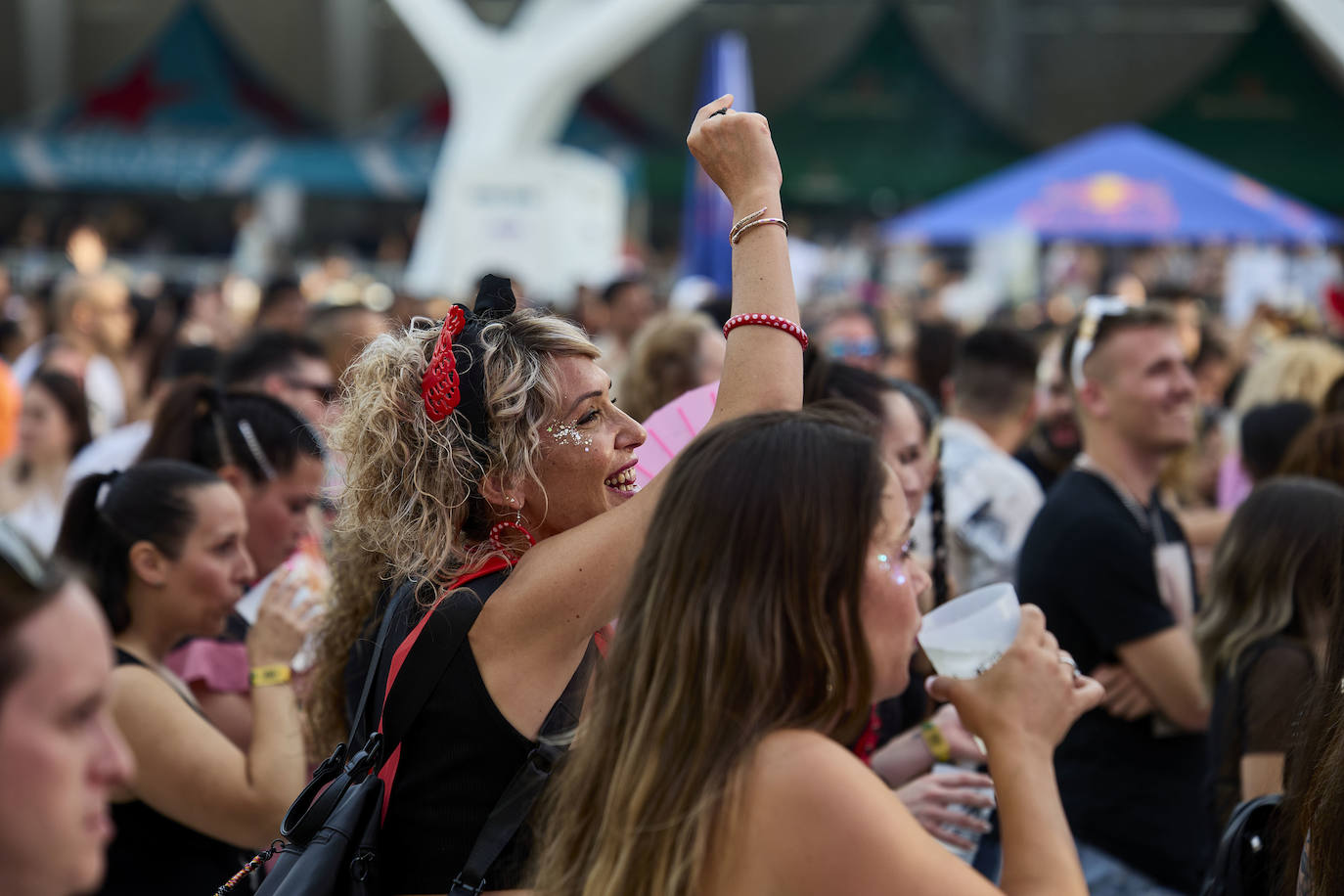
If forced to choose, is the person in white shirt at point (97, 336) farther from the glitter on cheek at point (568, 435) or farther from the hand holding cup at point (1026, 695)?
the hand holding cup at point (1026, 695)

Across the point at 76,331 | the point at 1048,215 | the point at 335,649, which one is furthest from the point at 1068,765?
the point at 1048,215

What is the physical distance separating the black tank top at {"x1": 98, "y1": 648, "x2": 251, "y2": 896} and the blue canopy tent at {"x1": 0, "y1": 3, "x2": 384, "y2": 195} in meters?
24.4

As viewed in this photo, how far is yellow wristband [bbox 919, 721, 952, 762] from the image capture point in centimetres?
259

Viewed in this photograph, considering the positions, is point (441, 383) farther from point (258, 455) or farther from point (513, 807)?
point (258, 455)

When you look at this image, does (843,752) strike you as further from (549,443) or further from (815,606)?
(549,443)

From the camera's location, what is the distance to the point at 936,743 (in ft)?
8.55

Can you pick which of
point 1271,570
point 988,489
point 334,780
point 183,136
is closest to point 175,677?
point 334,780

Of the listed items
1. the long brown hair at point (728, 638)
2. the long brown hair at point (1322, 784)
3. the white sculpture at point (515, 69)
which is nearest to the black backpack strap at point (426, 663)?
the long brown hair at point (728, 638)

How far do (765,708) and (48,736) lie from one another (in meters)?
0.69

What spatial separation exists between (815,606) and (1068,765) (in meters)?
2.12

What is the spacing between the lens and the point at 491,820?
1.78m

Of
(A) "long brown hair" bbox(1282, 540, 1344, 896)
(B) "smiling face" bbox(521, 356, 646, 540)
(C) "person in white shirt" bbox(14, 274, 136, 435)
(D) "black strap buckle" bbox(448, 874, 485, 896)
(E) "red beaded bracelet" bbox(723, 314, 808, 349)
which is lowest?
(A) "long brown hair" bbox(1282, 540, 1344, 896)

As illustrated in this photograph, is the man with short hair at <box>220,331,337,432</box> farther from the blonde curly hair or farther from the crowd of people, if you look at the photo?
the blonde curly hair

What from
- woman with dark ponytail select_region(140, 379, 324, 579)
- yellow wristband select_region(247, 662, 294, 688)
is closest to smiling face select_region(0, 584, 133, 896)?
yellow wristband select_region(247, 662, 294, 688)
